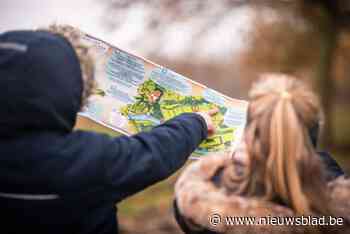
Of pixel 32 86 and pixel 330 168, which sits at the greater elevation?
pixel 32 86

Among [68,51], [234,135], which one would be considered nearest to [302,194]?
[234,135]

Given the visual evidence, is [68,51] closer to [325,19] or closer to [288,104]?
[288,104]

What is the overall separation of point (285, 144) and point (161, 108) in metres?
0.41

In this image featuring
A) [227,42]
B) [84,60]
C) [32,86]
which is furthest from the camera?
[227,42]

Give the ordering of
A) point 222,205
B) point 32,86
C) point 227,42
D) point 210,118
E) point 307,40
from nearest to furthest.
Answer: point 32,86 < point 222,205 < point 210,118 < point 227,42 < point 307,40

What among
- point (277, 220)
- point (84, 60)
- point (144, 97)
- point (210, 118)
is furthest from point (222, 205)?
point (84, 60)

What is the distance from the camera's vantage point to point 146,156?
1.15 metres

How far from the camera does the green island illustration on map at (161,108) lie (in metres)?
1.44

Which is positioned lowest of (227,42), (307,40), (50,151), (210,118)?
(50,151)

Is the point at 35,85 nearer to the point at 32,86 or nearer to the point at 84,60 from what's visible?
the point at 32,86

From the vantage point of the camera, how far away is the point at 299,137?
120 centimetres

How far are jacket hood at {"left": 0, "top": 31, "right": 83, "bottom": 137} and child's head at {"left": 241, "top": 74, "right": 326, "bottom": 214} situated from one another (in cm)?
45

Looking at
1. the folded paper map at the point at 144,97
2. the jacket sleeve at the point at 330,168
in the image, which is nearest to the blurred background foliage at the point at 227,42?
the folded paper map at the point at 144,97

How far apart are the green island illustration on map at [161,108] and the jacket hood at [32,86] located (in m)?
0.40
